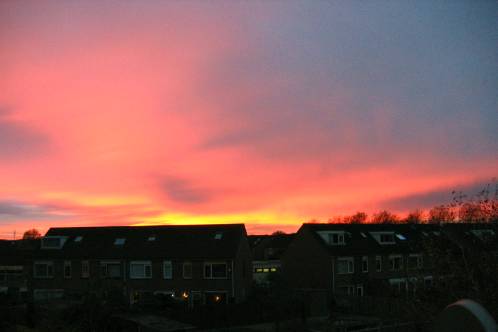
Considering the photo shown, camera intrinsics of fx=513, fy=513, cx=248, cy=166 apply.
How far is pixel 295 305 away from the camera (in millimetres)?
39156

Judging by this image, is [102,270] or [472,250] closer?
[472,250]

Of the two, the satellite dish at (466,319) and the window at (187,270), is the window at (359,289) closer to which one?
the window at (187,270)

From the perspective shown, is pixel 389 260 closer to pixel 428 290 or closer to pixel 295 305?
pixel 295 305

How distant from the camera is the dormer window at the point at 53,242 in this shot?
50.8 metres

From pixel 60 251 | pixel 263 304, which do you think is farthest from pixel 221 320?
pixel 60 251

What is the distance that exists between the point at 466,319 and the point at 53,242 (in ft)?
171

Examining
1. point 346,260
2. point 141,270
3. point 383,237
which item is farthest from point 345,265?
point 141,270

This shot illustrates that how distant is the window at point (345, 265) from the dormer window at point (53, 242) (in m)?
27.1

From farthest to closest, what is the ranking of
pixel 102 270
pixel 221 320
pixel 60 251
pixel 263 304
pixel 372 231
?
1. pixel 372 231
2. pixel 60 251
3. pixel 102 270
4. pixel 263 304
5. pixel 221 320

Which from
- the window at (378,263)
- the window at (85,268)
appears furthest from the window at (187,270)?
the window at (378,263)

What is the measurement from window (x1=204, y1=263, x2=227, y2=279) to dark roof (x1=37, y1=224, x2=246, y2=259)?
80 centimetres

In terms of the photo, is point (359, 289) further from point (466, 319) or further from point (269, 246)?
point (466, 319)

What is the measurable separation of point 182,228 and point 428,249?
130 ft

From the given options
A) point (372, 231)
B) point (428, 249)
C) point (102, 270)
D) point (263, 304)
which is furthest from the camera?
point (372, 231)
